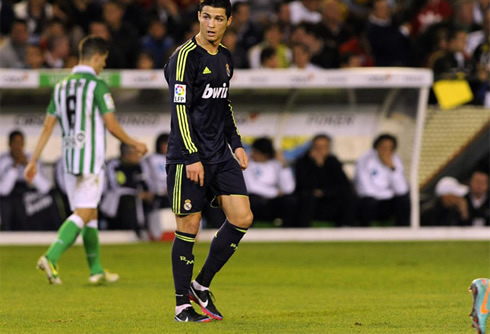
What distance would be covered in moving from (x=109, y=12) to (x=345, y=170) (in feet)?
15.1

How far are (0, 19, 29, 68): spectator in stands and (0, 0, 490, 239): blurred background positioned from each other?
0.07 ft

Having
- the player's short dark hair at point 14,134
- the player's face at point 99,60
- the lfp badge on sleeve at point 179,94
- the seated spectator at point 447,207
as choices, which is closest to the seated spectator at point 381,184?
the seated spectator at point 447,207

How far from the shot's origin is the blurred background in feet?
54.4

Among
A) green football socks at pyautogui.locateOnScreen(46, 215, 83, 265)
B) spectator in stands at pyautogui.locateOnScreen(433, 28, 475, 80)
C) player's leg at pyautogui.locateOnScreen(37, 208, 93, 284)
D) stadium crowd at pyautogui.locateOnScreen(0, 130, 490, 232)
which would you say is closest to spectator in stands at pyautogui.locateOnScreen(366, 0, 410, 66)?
spectator in stands at pyautogui.locateOnScreen(433, 28, 475, 80)

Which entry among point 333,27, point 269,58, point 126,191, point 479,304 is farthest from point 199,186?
point 333,27

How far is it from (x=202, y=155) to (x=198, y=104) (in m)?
0.34

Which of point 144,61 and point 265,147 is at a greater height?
point 144,61

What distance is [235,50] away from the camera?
18.1 metres

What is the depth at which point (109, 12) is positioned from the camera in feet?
61.1

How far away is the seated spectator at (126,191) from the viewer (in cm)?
1639

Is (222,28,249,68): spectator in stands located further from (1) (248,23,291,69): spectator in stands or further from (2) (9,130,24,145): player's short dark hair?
(2) (9,130,24,145): player's short dark hair

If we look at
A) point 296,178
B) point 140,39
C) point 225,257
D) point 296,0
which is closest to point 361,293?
point 225,257

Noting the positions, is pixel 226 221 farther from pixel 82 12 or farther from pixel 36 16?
pixel 36 16

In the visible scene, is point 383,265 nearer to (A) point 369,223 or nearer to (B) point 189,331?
(A) point 369,223
